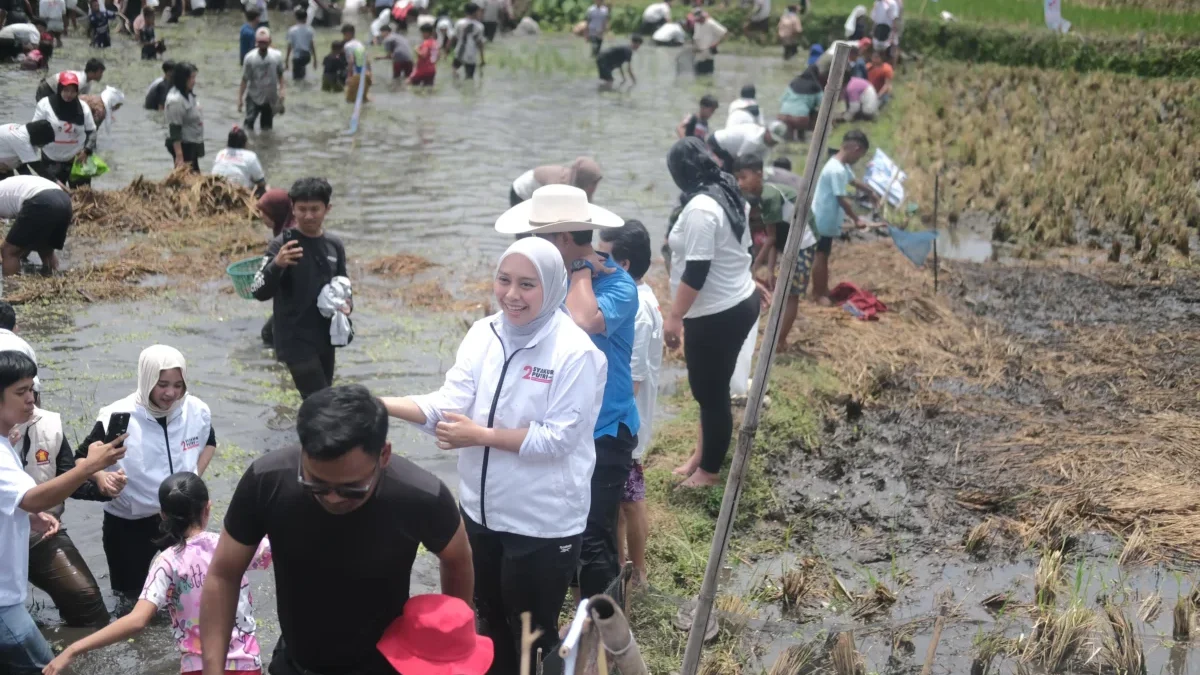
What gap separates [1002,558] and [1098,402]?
2736 mm

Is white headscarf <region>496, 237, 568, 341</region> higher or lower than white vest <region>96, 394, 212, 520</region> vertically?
higher

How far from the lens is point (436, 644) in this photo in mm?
3039

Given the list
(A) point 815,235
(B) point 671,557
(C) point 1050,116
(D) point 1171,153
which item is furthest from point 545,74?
(B) point 671,557

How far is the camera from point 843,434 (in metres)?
7.89

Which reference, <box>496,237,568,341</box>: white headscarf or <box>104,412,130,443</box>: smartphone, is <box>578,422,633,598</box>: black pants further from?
<box>104,412,130,443</box>: smartphone

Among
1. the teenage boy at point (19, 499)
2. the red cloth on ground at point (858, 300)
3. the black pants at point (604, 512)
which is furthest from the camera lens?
the red cloth on ground at point (858, 300)

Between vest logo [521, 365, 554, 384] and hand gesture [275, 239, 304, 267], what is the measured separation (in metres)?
2.65

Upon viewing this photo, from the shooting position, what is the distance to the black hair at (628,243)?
207 inches

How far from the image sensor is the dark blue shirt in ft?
15.1

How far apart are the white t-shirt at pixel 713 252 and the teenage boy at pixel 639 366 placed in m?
0.46

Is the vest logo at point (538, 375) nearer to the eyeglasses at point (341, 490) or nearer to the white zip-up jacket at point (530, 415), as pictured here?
the white zip-up jacket at point (530, 415)

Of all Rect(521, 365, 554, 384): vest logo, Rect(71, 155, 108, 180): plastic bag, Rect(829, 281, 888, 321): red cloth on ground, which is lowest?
Rect(829, 281, 888, 321): red cloth on ground

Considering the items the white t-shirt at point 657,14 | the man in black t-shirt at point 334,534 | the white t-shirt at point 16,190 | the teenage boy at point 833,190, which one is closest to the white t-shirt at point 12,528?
the man in black t-shirt at point 334,534

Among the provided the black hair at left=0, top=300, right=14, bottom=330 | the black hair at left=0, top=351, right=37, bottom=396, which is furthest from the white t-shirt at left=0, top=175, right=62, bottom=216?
the black hair at left=0, top=351, right=37, bottom=396
